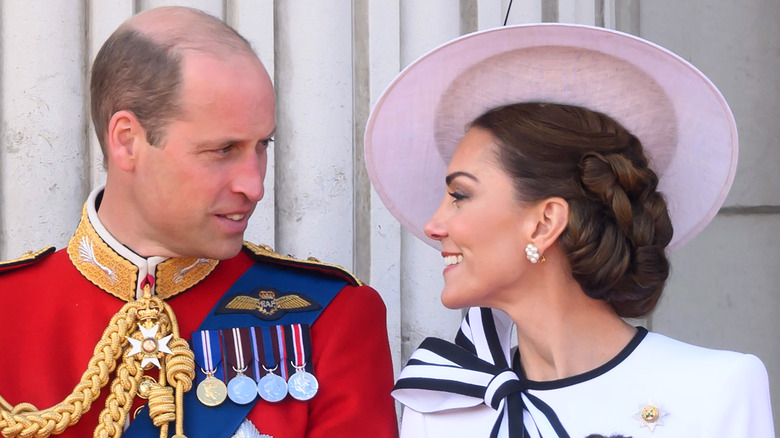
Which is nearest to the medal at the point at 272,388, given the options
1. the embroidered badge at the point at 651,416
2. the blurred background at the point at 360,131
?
the embroidered badge at the point at 651,416

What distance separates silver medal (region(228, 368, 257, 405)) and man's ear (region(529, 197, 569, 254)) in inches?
25.6

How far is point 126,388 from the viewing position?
241 cm

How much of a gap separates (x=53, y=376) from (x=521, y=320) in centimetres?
95

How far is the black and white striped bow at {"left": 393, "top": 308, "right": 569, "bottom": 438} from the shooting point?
2.28 metres

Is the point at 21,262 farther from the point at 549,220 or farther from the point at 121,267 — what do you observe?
the point at 549,220

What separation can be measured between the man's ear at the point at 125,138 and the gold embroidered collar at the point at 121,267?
0.15 m

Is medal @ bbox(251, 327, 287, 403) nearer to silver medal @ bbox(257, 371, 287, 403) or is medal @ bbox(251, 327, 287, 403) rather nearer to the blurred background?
silver medal @ bbox(257, 371, 287, 403)

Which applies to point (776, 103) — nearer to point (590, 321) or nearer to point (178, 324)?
point (590, 321)

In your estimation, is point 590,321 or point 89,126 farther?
point 89,126

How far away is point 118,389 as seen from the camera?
94.3 inches

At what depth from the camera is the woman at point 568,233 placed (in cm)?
224

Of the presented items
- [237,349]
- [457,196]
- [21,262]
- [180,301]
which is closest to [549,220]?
[457,196]

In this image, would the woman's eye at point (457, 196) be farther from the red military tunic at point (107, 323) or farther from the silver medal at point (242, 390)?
the silver medal at point (242, 390)

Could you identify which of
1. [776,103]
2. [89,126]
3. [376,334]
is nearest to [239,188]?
[376,334]
